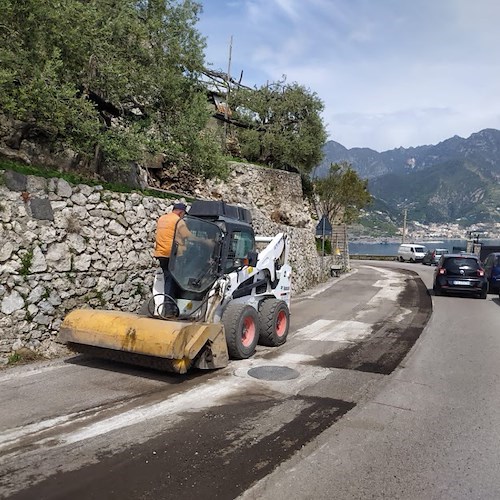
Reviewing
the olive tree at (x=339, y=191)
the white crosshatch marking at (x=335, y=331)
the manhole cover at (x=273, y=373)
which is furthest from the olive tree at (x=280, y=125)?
the manhole cover at (x=273, y=373)

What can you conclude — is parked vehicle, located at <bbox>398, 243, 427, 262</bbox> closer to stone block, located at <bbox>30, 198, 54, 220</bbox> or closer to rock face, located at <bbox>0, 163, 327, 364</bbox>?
rock face, located at <bbox>0, 163, 327, 364</bbox>

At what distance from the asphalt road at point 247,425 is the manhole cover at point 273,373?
32mm

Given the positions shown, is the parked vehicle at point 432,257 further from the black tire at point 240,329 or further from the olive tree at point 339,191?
the black tire at point 240,329

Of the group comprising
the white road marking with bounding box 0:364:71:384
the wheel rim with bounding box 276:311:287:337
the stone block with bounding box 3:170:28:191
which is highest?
the stone block with bounding box 3:170:28:191

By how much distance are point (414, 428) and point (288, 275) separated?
18.0 feet

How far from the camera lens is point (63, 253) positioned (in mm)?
8484

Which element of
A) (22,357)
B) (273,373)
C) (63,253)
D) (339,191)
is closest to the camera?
(273,373)

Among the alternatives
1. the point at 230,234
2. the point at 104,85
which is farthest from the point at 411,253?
the point at 230,234

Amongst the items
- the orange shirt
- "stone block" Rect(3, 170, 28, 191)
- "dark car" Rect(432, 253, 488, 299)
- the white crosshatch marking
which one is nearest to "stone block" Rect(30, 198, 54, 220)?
"stone block" Rect(3, 170, 28, 191)

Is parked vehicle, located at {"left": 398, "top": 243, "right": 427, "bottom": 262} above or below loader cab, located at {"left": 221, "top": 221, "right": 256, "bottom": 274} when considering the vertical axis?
below

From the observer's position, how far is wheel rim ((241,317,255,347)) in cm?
811

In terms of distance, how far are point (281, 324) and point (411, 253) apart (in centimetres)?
4376

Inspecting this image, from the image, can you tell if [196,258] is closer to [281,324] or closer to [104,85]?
[281,324]

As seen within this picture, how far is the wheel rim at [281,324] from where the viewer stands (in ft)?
30.7
